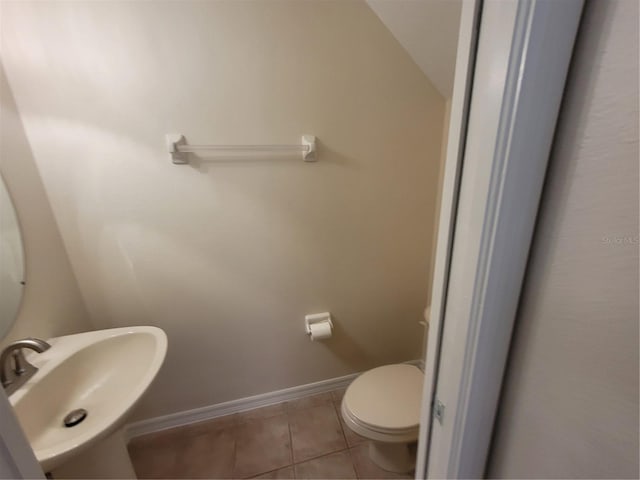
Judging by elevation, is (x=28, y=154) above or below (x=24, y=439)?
above

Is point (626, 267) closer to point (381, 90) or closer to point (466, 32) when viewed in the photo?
point (466, 32)

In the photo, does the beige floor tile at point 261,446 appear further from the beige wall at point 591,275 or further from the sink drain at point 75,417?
the beige wall at point 591,275

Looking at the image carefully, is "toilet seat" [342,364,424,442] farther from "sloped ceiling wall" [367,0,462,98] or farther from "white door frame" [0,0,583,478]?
"sloped ceiling wall" [367,0,462,98]

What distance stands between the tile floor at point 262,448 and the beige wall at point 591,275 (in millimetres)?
1255

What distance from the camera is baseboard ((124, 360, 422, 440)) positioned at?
153 cm

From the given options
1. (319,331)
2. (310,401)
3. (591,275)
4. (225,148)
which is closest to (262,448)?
(310,401)

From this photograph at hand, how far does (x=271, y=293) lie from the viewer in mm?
1493

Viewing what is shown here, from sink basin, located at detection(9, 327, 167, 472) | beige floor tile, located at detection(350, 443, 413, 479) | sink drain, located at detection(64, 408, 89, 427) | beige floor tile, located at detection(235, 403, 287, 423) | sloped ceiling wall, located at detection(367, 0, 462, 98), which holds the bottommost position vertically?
A: beige floor tile, located at detection(350, 443, 413, 479)

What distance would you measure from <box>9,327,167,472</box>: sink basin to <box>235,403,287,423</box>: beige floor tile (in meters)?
0.85

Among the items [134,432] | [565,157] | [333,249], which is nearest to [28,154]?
[333,249]

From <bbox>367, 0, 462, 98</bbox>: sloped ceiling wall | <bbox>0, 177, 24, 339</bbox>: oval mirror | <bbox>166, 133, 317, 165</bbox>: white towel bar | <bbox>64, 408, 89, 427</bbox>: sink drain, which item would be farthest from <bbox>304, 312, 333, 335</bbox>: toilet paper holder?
<bbox>367, 0, 462, 98</bbox>: sloped ceiling wall

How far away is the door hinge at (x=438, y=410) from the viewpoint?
1.81 ft

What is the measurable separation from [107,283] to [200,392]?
0.81 metres

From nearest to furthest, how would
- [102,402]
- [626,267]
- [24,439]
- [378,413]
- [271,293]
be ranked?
[626,267] < [24,439] < [102,402] < [378,413] < [271,293]
